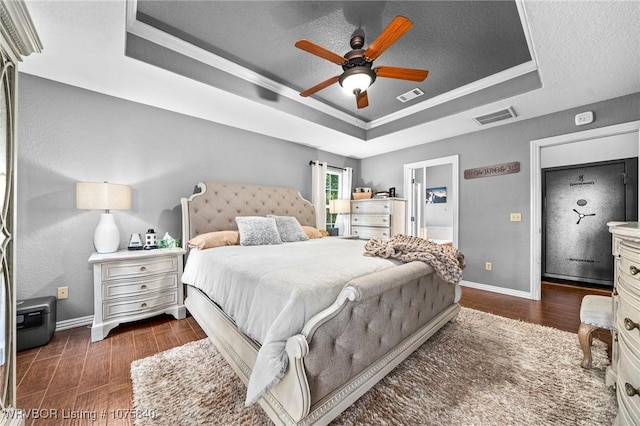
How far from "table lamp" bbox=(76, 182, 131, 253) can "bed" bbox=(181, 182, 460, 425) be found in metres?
0.84

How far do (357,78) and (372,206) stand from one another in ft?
9.77

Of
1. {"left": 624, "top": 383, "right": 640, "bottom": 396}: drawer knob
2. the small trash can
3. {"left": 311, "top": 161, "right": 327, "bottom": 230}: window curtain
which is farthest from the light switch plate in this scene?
the small trash can

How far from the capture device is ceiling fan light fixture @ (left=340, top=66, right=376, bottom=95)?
2.04 m

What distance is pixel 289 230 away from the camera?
3361 millimetres

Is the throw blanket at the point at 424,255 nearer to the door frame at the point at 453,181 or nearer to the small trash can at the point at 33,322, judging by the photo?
the door frame at the point at 453,181

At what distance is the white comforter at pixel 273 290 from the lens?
3.82ft

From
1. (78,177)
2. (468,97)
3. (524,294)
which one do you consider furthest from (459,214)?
(78,177)

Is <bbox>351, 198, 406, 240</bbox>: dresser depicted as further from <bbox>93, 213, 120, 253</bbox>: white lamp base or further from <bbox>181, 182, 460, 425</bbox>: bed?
<bbox>93, 213, 120, 253</bbox>: white lamp base

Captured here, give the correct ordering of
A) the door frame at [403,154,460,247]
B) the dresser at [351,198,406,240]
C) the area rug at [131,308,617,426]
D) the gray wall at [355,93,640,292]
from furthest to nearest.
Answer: the dresser at [351,198,406,240] → the door frame at [403,154,460,247] → the gray wall at [355,93,640,292] → the area rug at [131,308,617,426]

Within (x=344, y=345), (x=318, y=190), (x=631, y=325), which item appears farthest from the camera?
(x=318, y=190)

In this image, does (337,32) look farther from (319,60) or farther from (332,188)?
(332,188)

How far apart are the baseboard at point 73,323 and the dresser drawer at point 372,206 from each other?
421 centimetres

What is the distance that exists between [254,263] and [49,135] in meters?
2.51

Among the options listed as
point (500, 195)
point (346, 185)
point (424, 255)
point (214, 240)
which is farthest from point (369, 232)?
point (214, 240)
